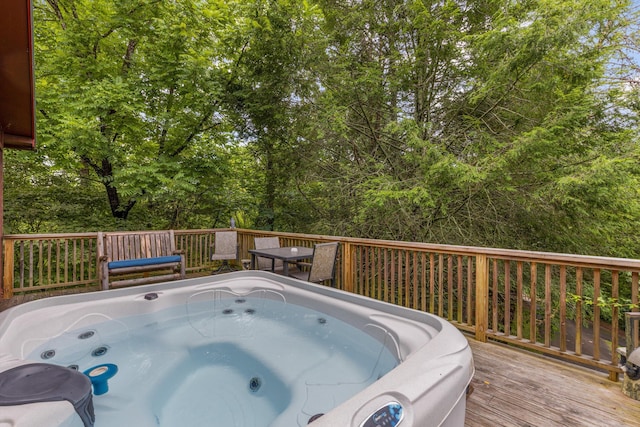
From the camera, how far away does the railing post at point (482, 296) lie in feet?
8.63

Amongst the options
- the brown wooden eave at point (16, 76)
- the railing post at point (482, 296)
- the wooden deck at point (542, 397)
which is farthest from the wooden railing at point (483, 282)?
the brown wooden eave at point (16, 76)

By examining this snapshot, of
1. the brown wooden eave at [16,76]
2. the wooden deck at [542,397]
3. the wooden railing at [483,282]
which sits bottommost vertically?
the wooden deck at [542,397]

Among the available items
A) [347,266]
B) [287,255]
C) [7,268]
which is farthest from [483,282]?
[7,268]

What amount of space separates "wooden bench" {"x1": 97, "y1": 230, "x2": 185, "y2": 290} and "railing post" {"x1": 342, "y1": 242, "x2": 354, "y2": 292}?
8.02 feet

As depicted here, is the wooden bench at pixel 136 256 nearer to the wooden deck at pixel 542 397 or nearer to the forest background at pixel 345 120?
the forest background at pixel 345 120

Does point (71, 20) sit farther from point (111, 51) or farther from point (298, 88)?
point (298, 88)

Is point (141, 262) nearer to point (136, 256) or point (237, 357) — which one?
point (136, 256)

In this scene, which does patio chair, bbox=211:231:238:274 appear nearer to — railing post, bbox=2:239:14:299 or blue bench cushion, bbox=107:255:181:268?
blue bench cushion, bbox=107:255:181:268

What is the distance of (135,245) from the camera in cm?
443

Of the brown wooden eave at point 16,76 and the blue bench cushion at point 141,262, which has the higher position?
the brown wooden eave at point 16,76

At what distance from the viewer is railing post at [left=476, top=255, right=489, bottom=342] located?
2631 millimetres

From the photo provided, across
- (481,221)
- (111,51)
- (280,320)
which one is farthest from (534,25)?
(111,51)

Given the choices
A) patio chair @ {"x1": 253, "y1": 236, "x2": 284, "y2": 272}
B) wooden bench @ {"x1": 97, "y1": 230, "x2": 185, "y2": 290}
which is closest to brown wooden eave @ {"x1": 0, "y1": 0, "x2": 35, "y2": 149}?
wooden bench @ {"x1": 97, "y1": 230, "x2": 185, "y2": 290}

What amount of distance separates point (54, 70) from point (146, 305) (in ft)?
17.3
